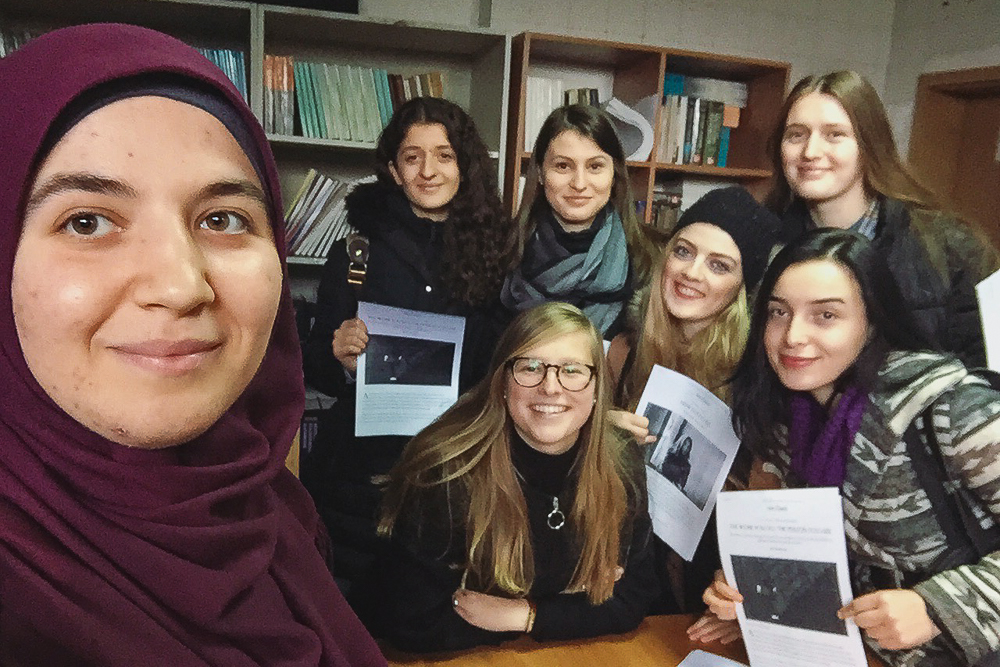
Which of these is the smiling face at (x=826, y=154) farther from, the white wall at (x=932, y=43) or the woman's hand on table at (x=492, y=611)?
the white wall at (x=932, y=43)

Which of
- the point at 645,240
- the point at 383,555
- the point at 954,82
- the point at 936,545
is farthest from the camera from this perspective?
the point at 954,82

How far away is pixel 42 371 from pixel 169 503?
0.48ft

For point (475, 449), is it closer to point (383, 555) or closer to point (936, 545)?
point (383, 555)

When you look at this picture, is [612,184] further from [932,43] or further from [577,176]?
[932,43]

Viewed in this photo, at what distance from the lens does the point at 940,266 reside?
1.49 meters

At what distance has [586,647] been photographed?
1257 mm

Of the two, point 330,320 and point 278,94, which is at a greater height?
point 278,94

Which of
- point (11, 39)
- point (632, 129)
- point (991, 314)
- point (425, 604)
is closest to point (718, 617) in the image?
point (425, 604)

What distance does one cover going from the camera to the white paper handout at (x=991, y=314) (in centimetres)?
115

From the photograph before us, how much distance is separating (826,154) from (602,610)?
113 cm

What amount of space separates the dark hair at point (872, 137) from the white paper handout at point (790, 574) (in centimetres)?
86

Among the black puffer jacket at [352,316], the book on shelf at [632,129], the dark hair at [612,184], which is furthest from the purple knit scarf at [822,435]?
the book on shelf at [632,129]

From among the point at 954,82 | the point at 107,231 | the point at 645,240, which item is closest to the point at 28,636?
the point at 107,231

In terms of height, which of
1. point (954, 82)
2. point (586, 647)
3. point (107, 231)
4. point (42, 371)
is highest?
point (954, 82)
